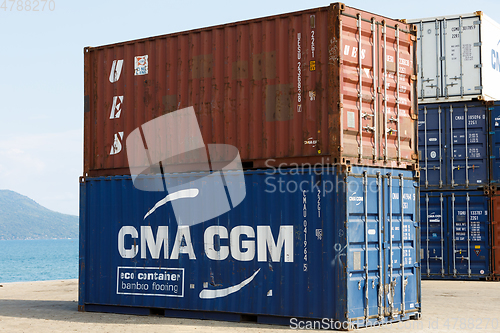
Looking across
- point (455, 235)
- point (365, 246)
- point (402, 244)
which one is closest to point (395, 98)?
point (402, 244)

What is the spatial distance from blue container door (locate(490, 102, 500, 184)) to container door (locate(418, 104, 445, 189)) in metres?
1.49

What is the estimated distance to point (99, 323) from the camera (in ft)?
39.9

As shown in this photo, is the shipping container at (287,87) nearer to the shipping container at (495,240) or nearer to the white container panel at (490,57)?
the shipping container at (495,240)

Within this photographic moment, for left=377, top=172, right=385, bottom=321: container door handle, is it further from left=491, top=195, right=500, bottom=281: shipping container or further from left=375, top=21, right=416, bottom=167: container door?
left=491, top=195, right=500, bottom=281: shipping container

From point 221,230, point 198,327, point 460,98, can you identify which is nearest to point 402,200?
point 221,230

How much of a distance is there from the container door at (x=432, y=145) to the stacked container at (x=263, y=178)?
7.88m

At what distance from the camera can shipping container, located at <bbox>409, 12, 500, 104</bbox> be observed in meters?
20.0

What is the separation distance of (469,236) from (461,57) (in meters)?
5.77

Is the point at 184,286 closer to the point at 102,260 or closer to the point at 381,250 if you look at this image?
the point at 102,260

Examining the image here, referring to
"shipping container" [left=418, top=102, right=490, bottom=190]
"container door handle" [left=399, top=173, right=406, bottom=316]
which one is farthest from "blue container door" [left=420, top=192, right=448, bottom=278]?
"container door handle" [left=399, top=173, right=406, bottom=316]

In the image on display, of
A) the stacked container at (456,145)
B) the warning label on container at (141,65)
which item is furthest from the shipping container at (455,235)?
A: the warning label on container at (141,65)

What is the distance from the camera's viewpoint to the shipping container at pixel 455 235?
1970 centimetres

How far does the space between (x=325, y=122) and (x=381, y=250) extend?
2629mm

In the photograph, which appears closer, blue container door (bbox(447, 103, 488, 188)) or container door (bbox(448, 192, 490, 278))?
container door (bbox(448, 192, 490, 278))
